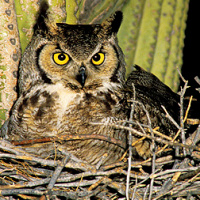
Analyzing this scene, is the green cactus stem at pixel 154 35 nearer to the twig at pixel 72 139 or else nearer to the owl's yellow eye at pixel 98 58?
the owl's yellow eye at pixel 98 58

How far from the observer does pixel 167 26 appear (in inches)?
87.8

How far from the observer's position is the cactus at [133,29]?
1.82 meters

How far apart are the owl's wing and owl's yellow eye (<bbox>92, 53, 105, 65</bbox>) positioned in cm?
23

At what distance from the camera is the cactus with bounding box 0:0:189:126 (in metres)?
1.82

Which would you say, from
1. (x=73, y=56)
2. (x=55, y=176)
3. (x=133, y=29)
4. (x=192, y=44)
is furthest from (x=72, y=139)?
(x=192, y=44)

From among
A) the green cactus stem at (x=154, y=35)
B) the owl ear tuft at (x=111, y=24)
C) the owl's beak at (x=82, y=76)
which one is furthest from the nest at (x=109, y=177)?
the green cactus stem at (x=154, y=35)

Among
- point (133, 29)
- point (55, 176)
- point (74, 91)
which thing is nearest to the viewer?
point (55, 176)

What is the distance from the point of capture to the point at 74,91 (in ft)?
5.35

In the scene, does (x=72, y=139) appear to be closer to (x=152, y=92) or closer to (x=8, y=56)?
(x=8, y=56)

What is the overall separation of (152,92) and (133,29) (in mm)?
457

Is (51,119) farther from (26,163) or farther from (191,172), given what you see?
(191,172)

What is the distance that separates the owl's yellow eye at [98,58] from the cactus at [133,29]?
0.37 metres

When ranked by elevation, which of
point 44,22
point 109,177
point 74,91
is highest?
point 44,22

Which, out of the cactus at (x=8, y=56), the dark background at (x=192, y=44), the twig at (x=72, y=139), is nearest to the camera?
the twig at (x=72, y=139)
